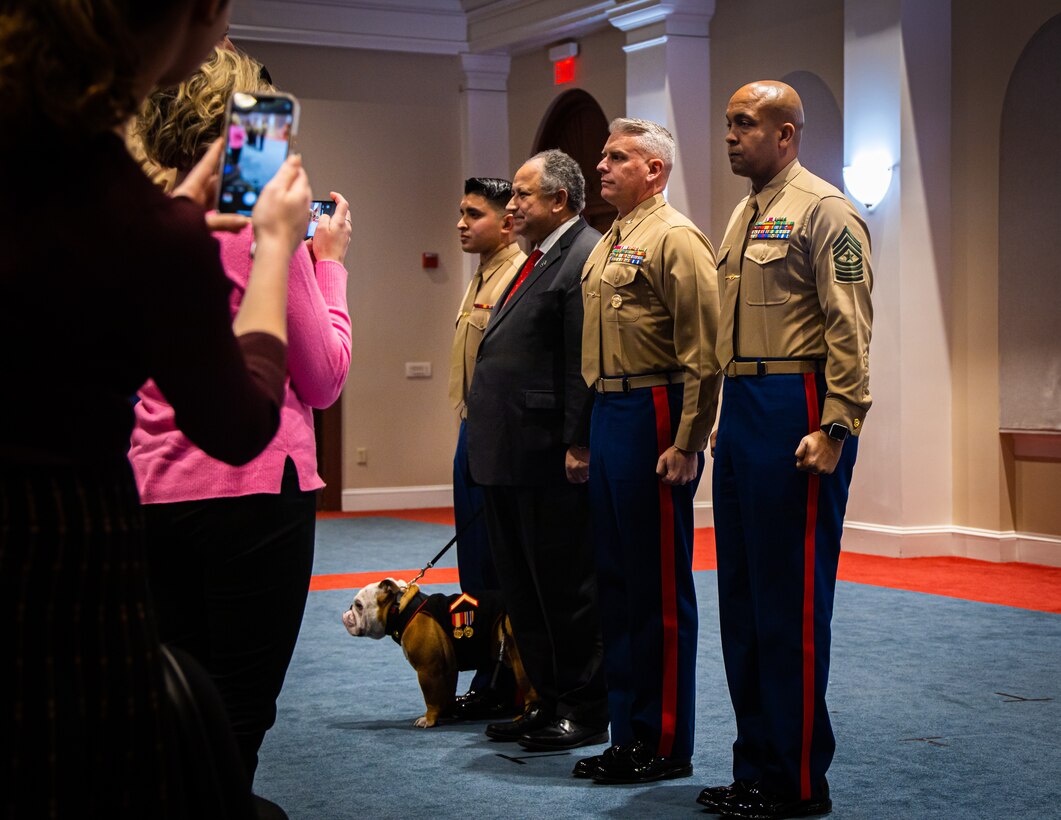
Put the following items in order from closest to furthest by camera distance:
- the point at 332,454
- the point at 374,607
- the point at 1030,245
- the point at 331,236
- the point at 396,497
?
the point at 331,236 → the point at 374,607 → the point at 1030,245 → the point at 332,454 → the point at 396,497

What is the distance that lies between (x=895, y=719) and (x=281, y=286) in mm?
3220

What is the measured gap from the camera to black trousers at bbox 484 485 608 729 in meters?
3.94

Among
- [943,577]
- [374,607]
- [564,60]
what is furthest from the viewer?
[564,60]

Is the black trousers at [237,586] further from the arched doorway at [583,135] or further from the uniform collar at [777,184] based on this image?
the arched doorway at [583,135]

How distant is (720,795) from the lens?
3.15 m

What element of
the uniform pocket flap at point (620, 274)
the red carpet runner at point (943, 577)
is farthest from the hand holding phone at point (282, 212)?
the red carpet runner at point (943, 577)

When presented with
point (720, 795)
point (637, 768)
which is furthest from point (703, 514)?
point (720, 795)

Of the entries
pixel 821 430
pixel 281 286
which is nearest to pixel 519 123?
pixel 821 430

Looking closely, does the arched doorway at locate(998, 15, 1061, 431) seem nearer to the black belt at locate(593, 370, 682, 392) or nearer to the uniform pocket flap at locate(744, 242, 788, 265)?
the black belt at locate(593, 370, 682, 392)

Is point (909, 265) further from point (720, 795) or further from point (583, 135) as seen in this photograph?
point (720, 795)

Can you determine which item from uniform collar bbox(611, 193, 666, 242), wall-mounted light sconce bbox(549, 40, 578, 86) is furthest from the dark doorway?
uniform collar bbox(611, 193, 666, 242)

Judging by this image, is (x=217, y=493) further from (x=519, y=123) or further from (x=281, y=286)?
(x=519, y=123)

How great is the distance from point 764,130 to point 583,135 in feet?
24.8

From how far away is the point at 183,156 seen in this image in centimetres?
192
